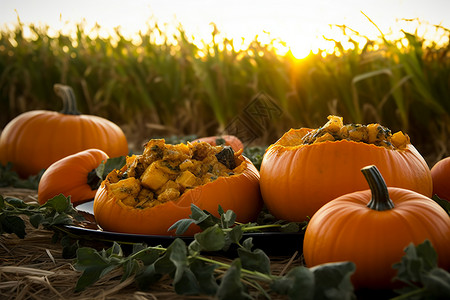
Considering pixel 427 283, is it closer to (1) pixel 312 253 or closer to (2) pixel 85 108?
(1) pixel 312 253

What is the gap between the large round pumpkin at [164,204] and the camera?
1754 millimetres

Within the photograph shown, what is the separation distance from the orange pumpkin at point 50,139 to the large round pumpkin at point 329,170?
212 centimetres

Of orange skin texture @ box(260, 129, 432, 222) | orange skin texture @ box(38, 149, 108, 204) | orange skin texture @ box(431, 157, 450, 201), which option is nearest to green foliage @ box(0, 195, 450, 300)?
orange skin texture @ box(260, 129, 432, 222)

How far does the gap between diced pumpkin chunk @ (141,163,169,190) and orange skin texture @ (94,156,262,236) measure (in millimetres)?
87

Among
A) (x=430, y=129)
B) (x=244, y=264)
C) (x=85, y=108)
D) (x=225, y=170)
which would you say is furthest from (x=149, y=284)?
(x=85, y=108)

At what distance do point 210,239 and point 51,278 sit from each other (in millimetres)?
615

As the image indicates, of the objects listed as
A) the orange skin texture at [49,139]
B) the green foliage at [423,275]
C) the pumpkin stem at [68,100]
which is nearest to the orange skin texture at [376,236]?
the green foliage at [423,275]

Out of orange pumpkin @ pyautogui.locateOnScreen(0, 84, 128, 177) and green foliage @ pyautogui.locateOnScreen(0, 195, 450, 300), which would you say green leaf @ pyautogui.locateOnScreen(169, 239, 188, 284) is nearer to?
green foliage @ pyautogui.locateOnScreen(0, 195, 450, 300)

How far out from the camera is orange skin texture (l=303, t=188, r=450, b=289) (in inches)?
50.1

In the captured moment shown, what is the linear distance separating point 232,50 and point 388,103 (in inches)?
66.9

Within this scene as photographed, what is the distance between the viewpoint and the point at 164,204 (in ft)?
5.74

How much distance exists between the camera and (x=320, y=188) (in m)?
1.75

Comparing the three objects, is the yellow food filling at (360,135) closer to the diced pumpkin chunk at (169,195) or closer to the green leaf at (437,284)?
the diced pumpkin chunk at (169,195)

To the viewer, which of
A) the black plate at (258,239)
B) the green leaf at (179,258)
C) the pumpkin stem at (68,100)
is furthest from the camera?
the pumpkin stem at (68,100)
